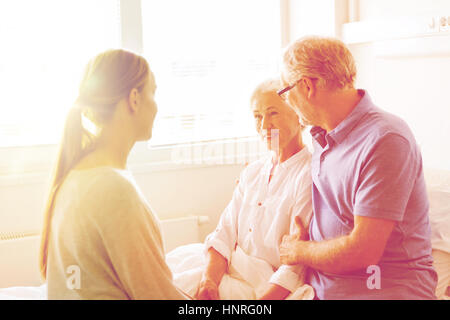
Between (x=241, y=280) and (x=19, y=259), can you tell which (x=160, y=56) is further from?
(x=241, y=280)

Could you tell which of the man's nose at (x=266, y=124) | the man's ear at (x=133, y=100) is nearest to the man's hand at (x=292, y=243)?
the man's nose at (x=266, y=124)

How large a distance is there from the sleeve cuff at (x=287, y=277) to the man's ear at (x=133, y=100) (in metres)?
0.69

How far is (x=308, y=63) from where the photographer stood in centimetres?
139

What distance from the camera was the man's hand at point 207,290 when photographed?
1491mm

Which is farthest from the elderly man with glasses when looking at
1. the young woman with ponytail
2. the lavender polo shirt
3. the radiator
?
the radiator

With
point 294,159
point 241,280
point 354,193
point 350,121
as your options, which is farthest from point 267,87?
point 241,280

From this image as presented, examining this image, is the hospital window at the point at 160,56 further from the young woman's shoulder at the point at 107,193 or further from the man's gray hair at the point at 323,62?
the young woman's shoulder at the point at 107,193

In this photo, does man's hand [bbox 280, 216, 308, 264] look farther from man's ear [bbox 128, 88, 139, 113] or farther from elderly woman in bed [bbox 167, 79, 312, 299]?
man's ear [bbox 128, 88, 139, 113]

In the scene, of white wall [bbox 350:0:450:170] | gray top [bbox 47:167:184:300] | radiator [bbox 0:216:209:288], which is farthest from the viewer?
radiator [bbox 0:216:209:288]

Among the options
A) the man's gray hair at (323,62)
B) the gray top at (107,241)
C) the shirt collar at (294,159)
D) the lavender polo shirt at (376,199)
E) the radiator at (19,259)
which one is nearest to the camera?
the gray top at (107,241)

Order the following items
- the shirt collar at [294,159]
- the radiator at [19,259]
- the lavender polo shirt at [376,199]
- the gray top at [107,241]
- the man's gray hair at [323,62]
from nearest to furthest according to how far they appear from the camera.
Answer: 1. the gray top at [107,241]
2. the lavender polo shirt at [376,199]
3. the man's gray hair at [323,62]
4. the shirt collar at [294,159]
5. the radiator at [19,259]

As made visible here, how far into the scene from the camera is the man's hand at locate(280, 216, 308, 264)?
4.77 feet

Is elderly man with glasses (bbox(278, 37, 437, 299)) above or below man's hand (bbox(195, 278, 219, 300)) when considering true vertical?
above
